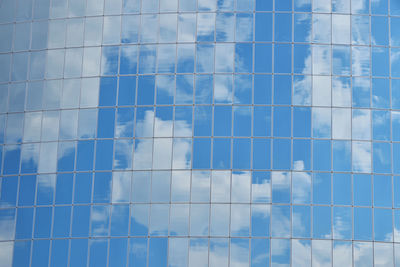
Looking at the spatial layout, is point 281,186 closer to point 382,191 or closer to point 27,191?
point 382,191

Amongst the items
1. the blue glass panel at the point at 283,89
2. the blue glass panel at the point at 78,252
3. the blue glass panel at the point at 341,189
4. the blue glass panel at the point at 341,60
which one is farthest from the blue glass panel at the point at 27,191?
the blue glass panel at the point at 341,60

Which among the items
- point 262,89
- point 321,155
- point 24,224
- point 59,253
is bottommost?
point 59,253

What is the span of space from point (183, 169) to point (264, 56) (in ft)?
27.8

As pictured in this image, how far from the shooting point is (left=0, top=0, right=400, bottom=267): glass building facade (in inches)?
1847

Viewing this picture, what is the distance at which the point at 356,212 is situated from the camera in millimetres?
47062

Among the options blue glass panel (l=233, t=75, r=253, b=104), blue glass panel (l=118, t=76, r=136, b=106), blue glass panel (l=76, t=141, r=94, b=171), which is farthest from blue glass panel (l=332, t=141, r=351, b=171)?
blue glass panel (l=76, t=141, r=94, b=171)

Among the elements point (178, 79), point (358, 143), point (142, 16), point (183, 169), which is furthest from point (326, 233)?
point (142, 16)

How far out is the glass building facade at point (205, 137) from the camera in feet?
154

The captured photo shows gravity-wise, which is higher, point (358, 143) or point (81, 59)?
point (81, 59)

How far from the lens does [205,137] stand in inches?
1900

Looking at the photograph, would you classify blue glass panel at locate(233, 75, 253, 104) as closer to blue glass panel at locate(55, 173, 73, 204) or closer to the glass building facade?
the glass building facade

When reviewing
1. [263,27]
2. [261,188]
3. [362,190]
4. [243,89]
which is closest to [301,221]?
[261,188]

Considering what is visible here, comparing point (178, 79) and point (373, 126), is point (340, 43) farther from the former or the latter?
point (178, 79)

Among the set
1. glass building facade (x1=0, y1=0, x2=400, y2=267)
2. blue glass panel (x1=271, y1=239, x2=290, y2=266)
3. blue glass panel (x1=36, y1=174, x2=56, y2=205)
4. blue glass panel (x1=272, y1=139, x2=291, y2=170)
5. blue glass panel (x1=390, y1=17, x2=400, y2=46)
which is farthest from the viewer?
blue glass panel (x1=390, y1=17, x2=400, y2=46)
